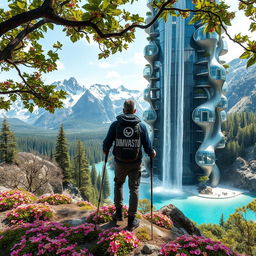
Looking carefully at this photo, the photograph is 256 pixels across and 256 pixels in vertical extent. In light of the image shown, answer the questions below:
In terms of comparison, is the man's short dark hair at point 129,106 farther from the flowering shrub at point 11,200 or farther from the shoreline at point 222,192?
the shoreline at point 222,192

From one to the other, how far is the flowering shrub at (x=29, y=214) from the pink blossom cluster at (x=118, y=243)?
2.47m

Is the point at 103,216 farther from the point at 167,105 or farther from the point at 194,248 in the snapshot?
the point at 167,105

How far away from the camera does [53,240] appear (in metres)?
3.96

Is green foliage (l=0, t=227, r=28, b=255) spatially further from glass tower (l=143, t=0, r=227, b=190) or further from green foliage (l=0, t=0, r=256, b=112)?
glass tower (l=143, t=0, r=227, b=190)

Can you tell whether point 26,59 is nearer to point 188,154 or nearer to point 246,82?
point 188,154

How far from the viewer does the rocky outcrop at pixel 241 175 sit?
133 ft

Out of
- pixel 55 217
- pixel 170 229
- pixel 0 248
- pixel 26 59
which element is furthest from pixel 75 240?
pixel 26 59

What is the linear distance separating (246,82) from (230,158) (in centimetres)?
17809

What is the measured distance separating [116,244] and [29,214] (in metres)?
3.34

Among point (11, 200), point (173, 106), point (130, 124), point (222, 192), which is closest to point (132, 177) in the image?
point (130, 124)

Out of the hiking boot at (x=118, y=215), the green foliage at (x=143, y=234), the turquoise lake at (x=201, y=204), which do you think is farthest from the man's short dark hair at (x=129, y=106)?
the turquoise lake at (x=201, y=204)

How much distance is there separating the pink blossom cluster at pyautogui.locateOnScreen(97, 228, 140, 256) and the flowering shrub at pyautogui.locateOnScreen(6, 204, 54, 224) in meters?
2.47

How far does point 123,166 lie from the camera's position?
4.56 metres

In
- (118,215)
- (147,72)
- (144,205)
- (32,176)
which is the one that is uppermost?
(147,72)
